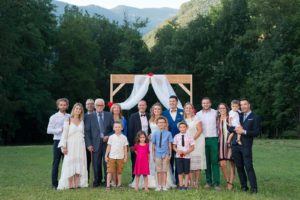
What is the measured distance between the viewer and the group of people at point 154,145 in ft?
30.8

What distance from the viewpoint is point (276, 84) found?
3694cm

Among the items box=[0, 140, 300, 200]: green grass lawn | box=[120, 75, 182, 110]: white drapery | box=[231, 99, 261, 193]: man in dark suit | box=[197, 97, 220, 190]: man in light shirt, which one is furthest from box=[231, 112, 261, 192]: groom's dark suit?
box=[120, 75, 182, 110]: white drapery

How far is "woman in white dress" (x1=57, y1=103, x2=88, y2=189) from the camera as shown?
9.48 meters

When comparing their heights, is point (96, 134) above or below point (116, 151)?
above

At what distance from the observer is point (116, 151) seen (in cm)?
938

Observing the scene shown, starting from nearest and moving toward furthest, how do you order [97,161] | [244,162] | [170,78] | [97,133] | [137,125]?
1. [244,162]
2. [97,133]
3. [97,161]
4. [137,125]
5. [170,78]

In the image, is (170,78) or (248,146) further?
(170,78)

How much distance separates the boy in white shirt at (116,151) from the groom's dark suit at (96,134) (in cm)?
30

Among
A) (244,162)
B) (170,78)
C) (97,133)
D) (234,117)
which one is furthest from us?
(170,78)

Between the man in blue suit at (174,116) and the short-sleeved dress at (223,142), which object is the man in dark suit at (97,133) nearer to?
the man in blue suit at (174,116)

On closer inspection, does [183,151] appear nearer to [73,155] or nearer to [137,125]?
[137,125]

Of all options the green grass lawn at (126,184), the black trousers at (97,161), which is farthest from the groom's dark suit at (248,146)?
the black trousers at (97,161)

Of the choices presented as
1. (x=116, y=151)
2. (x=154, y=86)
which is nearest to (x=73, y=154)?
(x=116, y=151)

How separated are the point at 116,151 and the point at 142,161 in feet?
1.72
